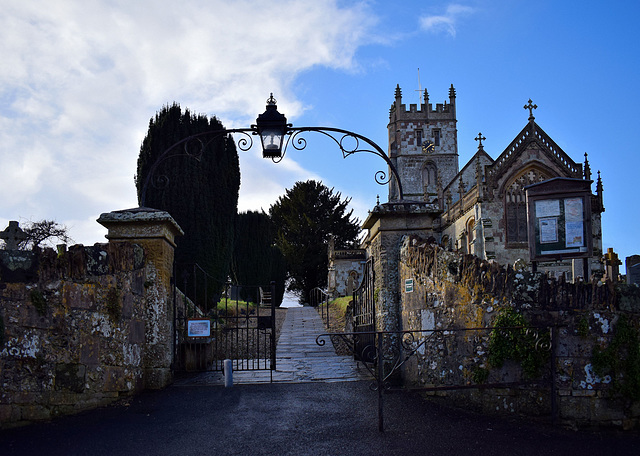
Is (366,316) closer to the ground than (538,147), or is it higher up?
closer to the ground

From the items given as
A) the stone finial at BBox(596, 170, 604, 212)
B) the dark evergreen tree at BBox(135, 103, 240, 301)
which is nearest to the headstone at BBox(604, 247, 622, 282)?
the dark evergreen tree at BBox(135, 103, 240, 301)

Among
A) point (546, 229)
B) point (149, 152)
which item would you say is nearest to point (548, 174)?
point (149, 152)

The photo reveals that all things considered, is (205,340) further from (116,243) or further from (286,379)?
(116,243)

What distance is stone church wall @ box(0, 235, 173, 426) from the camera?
18.0 ft

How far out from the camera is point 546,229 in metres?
6.86

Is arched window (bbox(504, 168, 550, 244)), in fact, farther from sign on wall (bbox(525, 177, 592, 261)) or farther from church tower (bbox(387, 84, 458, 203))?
sign on wall (bbox(525, 177, 592, 261))

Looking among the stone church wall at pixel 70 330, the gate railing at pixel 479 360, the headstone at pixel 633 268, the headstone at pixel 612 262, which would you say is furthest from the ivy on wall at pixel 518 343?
the headstone at pixel 612 262

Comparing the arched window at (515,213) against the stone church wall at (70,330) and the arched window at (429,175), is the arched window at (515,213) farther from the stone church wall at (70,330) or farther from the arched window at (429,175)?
the stone church wall at (70,330)

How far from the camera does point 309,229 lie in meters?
46.3

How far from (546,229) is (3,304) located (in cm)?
631

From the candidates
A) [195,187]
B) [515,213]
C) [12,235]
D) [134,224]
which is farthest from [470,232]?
[12,235]

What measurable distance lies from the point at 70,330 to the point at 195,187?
941 centimetres

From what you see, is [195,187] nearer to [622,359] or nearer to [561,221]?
[561,221]

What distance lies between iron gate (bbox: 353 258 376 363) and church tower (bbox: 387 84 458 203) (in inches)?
1594
